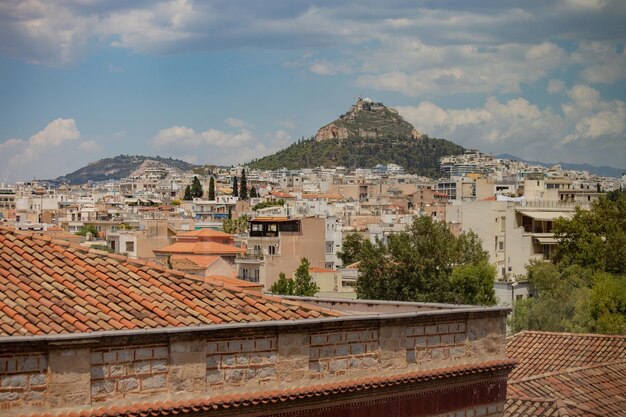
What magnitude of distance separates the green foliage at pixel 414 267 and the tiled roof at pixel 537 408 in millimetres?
35440

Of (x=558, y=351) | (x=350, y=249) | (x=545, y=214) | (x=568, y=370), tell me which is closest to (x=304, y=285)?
(x=545, y=214)

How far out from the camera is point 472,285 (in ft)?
180

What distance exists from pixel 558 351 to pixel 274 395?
583 inches

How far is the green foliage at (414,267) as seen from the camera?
56344 mm

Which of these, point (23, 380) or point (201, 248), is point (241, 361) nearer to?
point (23, 380)

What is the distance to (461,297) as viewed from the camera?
5409 cm

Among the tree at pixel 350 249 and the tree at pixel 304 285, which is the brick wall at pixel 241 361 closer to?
the tree at pixel 304 285

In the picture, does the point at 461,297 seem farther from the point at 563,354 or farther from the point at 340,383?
the point at 340,383

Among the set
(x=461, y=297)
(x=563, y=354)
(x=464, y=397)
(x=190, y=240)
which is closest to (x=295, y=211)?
(x=190, y=240)

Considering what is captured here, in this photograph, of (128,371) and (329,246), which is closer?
(128,371)

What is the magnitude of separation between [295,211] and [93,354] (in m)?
98.3

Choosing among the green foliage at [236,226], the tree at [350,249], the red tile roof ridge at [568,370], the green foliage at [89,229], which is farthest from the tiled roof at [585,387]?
the green foliage at [89,229]

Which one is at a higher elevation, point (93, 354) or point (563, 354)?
point (93, 354)

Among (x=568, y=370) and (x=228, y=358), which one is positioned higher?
(x=228, y=358)
